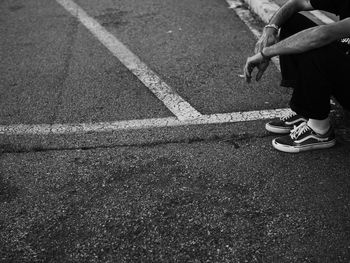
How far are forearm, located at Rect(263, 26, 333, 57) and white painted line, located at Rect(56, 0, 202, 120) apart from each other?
2.93 ft

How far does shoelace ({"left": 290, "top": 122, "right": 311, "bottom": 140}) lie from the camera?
9.34ft

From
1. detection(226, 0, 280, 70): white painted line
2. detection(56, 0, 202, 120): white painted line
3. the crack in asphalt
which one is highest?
detection(226, 0, 280, 70): white painted line

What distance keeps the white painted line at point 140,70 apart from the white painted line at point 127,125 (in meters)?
0.10

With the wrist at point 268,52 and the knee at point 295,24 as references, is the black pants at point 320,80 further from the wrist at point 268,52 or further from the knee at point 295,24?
the knee at point 295,24

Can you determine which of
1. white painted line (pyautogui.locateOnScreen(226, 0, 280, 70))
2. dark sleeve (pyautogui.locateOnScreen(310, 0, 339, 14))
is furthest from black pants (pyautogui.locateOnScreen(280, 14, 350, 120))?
white painted line (pyautogui.locateOnScreen(226, 0, 280, 70))

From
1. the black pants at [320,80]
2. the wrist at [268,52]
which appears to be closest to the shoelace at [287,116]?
the black pants at [320,80]

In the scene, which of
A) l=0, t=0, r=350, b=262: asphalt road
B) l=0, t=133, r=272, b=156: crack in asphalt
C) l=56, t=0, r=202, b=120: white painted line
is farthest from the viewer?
l=56, t=0, r=202, b=120: white painted line

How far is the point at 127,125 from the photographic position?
3215 millimetres

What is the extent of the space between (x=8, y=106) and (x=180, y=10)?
2940 mm

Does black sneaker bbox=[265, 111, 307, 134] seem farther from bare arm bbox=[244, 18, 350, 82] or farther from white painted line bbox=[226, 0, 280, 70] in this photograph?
white painted line bbox=[226, 0, 280, 70]

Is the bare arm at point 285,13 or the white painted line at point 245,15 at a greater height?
the bare arm at point 285,13

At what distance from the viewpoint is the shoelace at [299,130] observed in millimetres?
2848

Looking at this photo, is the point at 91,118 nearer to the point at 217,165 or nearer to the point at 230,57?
the point at 217,165

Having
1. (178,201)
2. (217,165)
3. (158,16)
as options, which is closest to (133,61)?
(158,16)
